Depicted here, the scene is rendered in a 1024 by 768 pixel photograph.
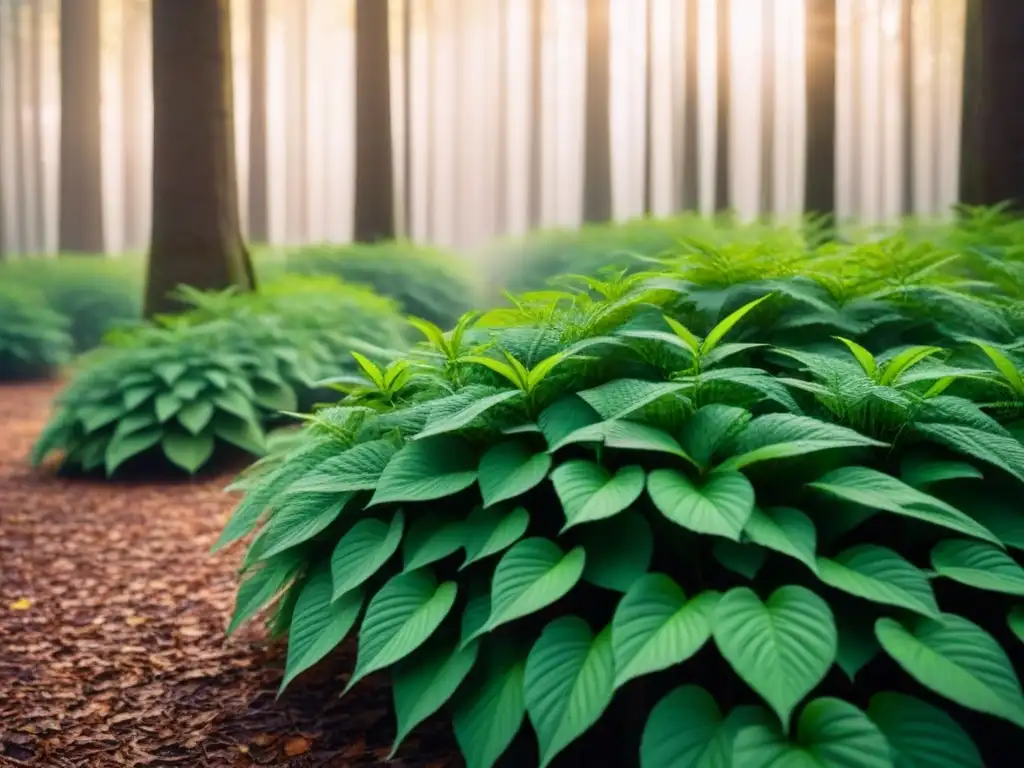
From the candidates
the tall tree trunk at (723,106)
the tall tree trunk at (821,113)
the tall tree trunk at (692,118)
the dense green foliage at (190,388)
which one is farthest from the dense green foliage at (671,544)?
the tall tree trunk at (692,118)

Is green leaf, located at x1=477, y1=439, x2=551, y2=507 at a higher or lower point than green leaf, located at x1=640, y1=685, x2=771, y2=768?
higher

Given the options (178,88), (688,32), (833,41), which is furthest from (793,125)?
(178,88)

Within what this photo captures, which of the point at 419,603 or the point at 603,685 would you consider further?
the point at 419,603

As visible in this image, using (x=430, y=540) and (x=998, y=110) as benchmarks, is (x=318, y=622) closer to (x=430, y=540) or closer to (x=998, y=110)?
(x=430, y=540)

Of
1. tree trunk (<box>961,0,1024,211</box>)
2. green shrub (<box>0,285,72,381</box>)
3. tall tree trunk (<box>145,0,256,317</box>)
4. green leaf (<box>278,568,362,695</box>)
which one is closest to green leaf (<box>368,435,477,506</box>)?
green leaf (<box>278,568,362,695</box>)

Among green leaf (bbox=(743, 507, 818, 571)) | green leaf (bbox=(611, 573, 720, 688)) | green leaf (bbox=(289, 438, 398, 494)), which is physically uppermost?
green leaf (bbox=(289, 438, 398, 494))

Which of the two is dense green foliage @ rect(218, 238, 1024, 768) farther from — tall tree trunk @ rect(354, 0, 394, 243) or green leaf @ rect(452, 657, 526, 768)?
tall tree trunk @ rect(354, 0, 394, 243)

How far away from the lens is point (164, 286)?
7047 mm

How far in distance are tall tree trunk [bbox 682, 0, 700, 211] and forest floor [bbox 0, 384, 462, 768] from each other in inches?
474

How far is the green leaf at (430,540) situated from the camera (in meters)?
2.11

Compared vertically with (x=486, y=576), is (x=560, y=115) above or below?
above

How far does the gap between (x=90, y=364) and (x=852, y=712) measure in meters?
5.51

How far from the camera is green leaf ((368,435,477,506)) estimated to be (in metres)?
2.12

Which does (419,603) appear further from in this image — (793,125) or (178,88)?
(793,125)
